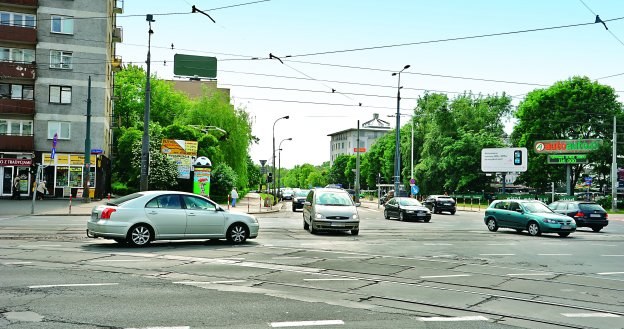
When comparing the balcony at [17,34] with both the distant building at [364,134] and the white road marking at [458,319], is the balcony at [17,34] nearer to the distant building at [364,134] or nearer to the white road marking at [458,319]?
the white road marking at [458,319]

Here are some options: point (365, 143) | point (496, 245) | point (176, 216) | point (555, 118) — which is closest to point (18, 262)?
point (176, 216)

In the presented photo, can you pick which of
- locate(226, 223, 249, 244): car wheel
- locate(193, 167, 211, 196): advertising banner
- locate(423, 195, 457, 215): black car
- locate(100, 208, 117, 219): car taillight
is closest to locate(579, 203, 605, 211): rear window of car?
locate(423, 195, 457, 215): black car

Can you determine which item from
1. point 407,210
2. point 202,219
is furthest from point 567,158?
point 202,219

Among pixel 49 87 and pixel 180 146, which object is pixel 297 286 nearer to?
pixel 180 146

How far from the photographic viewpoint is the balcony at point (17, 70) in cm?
4184

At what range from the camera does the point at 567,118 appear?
6047cm

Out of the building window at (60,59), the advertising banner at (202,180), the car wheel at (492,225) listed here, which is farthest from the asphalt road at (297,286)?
the building window at (60,59)

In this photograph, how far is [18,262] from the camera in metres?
10.9

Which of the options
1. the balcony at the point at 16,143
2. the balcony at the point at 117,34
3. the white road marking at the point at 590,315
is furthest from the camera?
the balcony at the point at 117,34

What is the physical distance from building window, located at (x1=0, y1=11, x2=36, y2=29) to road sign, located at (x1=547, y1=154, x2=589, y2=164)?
49035mm

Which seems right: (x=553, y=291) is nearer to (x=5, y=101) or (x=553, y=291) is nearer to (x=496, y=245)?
(x=496, y=245)

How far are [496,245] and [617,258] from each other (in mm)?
3662

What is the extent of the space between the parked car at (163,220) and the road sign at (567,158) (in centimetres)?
4932

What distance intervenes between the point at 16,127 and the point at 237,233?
34.4 m
